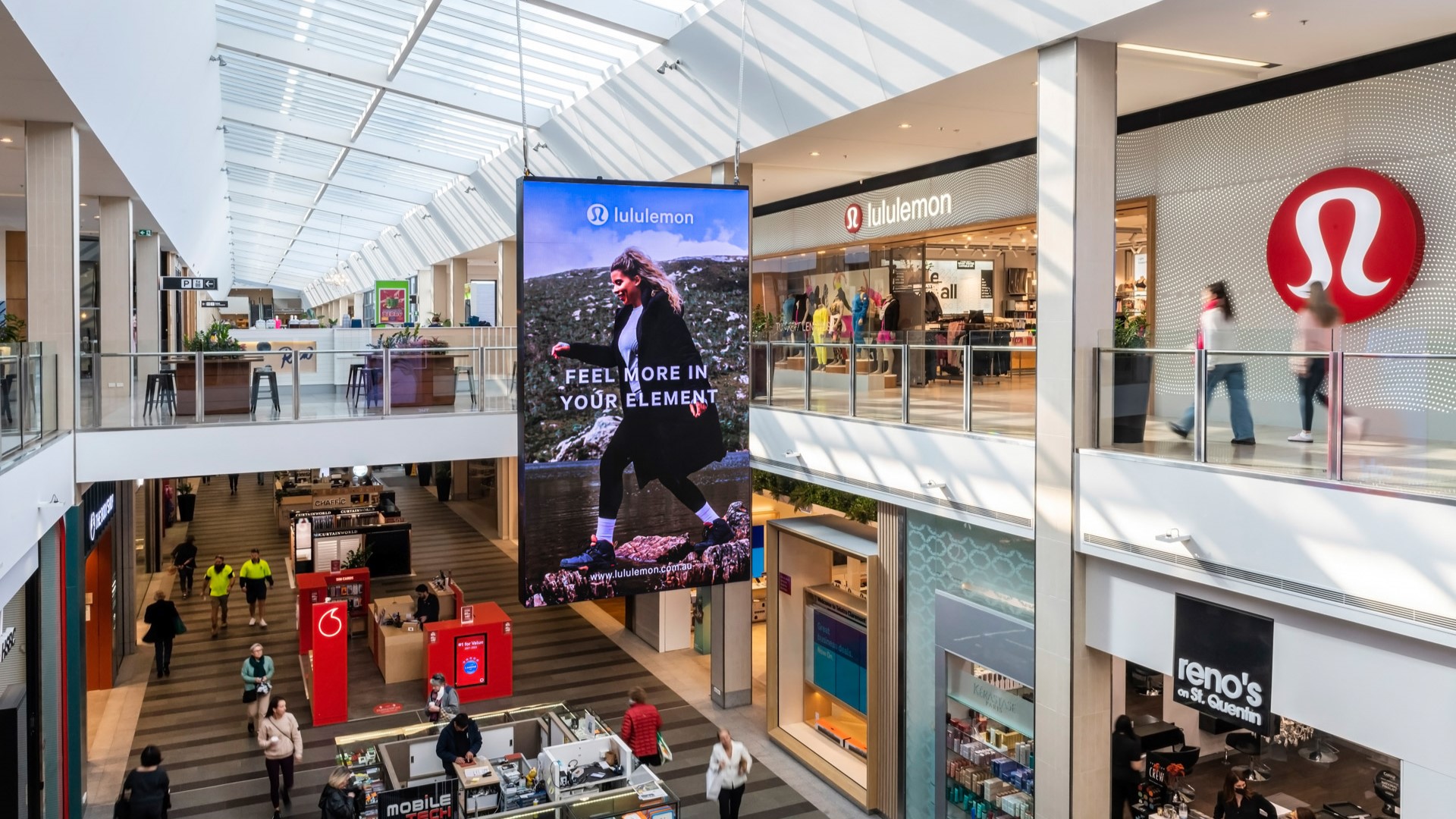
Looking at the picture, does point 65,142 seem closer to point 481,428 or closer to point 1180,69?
point 481,428

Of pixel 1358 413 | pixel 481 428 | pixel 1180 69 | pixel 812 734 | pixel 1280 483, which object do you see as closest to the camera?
pixel 1358 413

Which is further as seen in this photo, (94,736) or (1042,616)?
(94,736)

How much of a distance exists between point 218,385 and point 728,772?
24.1 ft

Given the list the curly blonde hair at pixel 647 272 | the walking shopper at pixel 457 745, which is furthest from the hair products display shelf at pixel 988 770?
the curly blonde hair at pixel 647 272

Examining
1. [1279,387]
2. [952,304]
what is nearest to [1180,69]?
[1279,387]

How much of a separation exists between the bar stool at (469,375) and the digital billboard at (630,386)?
6.27 metres

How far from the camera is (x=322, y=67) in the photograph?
1644 cm

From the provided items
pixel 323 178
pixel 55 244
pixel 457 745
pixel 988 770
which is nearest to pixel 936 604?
pixel 988 770

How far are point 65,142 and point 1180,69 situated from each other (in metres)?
10.7

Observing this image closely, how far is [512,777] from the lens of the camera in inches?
382

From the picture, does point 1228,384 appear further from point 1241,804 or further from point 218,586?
point 218,586

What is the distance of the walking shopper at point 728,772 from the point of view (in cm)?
966

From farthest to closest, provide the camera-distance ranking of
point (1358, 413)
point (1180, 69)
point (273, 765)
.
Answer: point (273, 765) < point (1180, 69) < point (1358, 413)

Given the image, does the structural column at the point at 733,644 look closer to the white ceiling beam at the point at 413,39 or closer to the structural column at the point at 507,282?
the white ceiling beam at the point at 413,39
